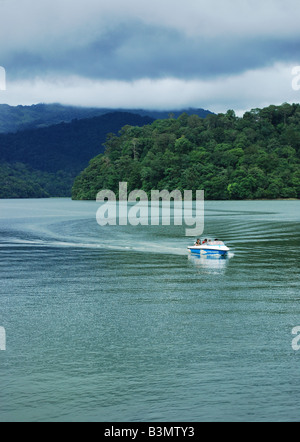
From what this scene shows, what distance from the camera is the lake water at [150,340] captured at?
59.6 ft

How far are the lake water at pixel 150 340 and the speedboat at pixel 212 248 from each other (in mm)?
1976

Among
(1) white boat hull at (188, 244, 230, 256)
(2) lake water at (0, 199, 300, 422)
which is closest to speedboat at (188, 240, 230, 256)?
(1) white boat hull at (188, 244, 230, 256)

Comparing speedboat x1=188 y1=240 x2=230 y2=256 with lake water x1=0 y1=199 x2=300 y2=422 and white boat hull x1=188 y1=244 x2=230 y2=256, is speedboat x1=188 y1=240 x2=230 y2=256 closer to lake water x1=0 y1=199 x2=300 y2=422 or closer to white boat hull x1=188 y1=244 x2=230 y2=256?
white boat hull x1=188 y1=244 x2=230 y2=256

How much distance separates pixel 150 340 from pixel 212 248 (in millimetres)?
30102

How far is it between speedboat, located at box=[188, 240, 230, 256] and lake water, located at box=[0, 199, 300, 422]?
1976 millimetres

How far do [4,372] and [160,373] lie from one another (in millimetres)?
5815

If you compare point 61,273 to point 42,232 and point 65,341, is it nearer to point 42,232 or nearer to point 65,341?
point 65,341

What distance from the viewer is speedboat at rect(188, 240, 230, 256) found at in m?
54.1
